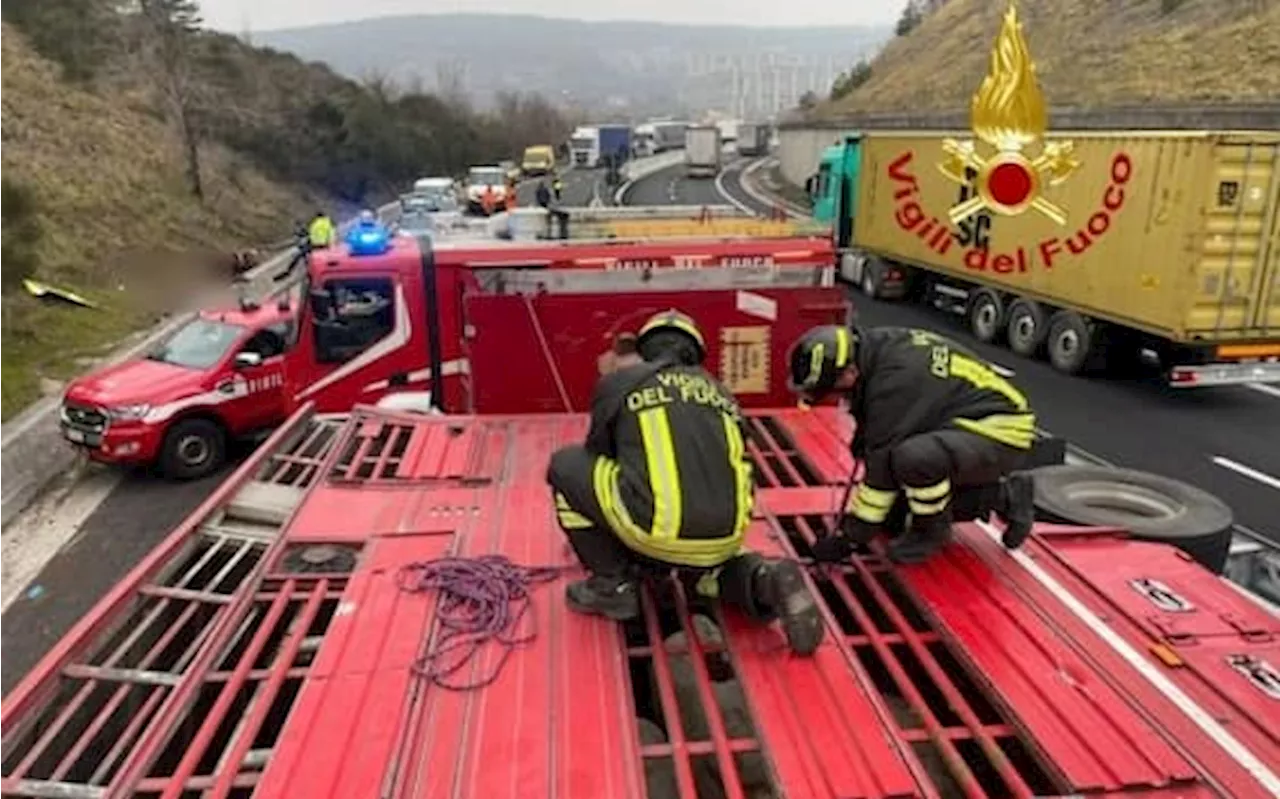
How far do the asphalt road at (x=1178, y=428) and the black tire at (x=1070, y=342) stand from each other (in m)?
0.18

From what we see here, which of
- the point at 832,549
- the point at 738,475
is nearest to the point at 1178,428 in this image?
the point at 832,549

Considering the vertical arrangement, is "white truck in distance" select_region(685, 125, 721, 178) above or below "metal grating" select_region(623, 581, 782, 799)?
above

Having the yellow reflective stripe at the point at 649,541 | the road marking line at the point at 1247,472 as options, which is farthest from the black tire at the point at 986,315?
the yellow reflective stripe at the point at 649,541

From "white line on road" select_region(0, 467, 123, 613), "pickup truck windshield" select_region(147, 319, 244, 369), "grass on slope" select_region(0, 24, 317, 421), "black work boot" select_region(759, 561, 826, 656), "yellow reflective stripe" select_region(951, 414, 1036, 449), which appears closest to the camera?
"black work boot" select_region(759, 561, 826, 656)

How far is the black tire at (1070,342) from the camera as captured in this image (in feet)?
44.6

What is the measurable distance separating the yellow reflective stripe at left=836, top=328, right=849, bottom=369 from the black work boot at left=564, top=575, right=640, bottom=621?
141 centimetres

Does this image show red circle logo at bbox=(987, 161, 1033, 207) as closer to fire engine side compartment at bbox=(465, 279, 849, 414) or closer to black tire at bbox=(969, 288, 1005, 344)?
fire engine side compartment at bbox=(465, 279, 849, 414)

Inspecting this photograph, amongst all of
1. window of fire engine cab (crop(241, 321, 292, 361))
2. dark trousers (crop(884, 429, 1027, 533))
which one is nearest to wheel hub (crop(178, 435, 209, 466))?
window of fire engine cab (crop(241, 321, 292, 361))

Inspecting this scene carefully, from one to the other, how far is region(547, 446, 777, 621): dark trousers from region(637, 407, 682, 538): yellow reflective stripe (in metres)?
0.27

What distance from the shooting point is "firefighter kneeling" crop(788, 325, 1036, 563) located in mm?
4777

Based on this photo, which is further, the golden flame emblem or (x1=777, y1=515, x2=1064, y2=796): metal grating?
the golden flame emblem

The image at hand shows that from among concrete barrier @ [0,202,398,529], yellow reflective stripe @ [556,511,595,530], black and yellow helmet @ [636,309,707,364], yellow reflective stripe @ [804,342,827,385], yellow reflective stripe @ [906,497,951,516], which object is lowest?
concrete barrier @ [0,202,398,529]

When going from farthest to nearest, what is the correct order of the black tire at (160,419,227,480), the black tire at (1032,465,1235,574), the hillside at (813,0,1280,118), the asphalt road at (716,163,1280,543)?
1. the hillside at (813,0,1280,118)
2. the black tire at (160,419,227,480)
3. the asphalt road at (716,163,1280,543)
4. the black tire at (1032,465,1235,574)

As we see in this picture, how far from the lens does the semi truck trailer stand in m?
11.8
